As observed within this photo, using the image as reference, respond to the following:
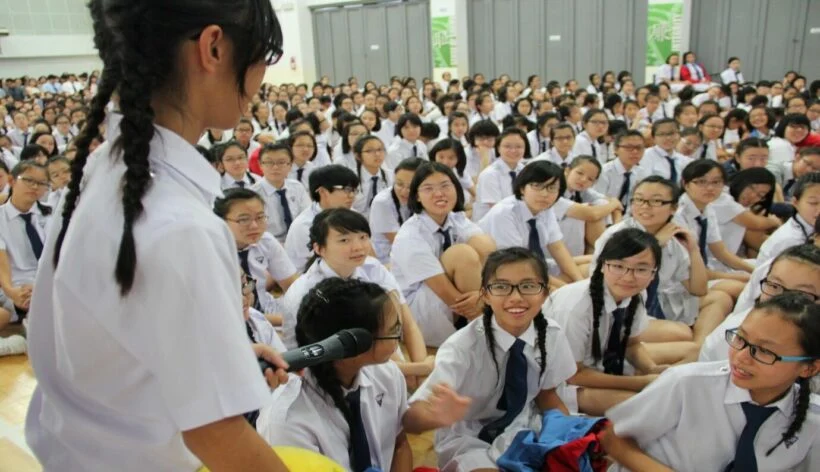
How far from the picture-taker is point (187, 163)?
642 mm

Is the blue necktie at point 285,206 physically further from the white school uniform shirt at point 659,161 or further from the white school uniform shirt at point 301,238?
the white school uniform shirt at point 659,161

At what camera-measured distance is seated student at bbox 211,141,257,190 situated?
4.16 metres

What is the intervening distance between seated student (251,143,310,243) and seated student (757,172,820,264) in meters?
2.87

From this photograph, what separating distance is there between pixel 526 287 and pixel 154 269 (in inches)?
58.2

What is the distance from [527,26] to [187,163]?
40.9 feet

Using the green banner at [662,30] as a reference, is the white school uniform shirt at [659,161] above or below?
below

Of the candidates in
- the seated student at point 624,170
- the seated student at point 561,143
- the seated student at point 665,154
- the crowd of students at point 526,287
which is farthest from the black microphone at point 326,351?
the seated student at point 665,154

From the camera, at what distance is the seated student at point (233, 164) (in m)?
4.16

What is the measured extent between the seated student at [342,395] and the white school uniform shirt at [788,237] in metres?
2.10

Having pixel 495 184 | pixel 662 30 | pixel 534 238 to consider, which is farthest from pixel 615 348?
pixel 662 30

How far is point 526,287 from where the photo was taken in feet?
6.21

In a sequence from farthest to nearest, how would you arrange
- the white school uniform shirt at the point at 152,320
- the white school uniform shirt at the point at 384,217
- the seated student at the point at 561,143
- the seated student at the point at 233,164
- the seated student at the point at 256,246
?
the seated student at the point at 561,143 → the seated student at the point at 233,164 → the white school uniform shirt at the point at 384,217 → the seated student at the point at 256,246 → the white school uniform shirt at the point at 152,320

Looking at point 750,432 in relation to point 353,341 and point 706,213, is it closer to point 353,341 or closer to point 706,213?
point 353,341

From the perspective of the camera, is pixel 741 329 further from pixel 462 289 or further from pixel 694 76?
pixel 694 76
